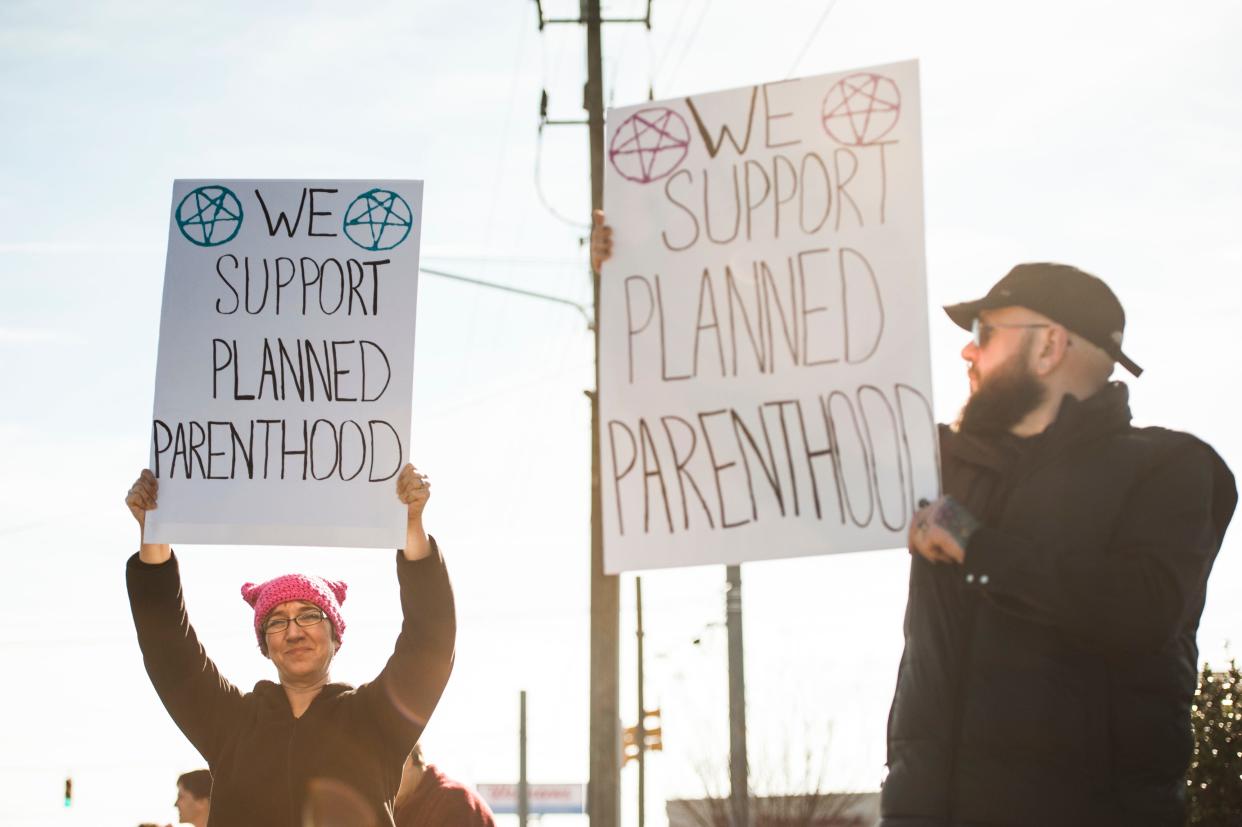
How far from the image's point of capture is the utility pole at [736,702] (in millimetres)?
11867

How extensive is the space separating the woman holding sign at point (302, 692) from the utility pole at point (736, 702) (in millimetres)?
7085

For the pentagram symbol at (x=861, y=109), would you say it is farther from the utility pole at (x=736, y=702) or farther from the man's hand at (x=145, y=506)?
the utility pole at (x=736, y=702)

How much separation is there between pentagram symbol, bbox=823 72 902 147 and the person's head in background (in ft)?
15.7

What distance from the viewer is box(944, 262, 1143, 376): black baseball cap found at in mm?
3592

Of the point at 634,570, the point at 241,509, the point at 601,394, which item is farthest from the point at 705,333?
the point at 241,509

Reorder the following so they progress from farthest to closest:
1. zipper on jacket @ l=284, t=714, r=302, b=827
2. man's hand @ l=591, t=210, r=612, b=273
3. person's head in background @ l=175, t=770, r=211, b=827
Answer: person's head in background @ l=175, t=770, r=211, b=827 → zipper on jacket @ l=284, t=714, r=302, b=827 → man's hand @ l=591, t=210, r=612, b=273

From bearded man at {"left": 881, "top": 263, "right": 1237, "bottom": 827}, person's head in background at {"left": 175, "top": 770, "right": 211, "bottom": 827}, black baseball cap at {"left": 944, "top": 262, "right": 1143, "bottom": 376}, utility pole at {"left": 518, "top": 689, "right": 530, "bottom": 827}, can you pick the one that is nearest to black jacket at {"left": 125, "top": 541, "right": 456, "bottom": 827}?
bearded man at {"left": 881, "top": 263, "right": 1237, "bottom": 827}

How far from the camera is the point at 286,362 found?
201 inches

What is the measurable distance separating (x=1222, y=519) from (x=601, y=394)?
1.46 meters

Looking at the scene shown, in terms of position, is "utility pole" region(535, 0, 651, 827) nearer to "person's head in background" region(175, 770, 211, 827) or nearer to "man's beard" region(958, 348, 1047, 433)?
"person's head in background" region(175, 770, 211, 827)

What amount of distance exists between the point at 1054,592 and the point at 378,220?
8.71 feet

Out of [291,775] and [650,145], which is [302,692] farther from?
[650,145]

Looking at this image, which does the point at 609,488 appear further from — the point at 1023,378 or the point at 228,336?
the point at 228,336

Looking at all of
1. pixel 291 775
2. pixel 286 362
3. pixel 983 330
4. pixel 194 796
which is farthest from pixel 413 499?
pixel 194 796
